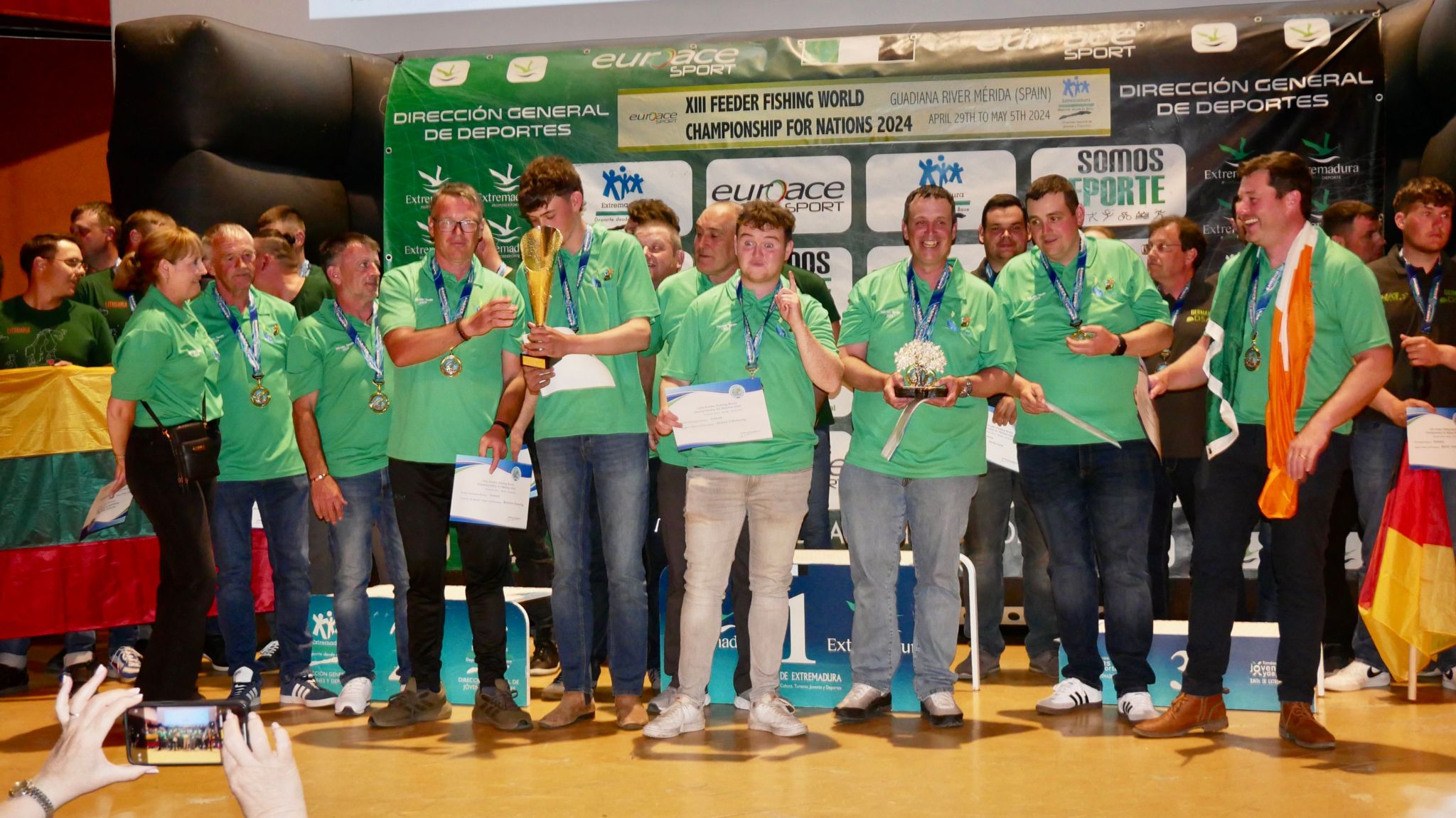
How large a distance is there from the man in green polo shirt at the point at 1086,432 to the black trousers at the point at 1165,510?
2.83 ft

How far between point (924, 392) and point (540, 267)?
1282mm

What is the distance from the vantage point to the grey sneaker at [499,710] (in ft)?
14.4

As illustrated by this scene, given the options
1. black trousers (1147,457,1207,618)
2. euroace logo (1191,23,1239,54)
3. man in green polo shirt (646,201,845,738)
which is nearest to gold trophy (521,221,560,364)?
man in green polo shirt (646,201,845,738)

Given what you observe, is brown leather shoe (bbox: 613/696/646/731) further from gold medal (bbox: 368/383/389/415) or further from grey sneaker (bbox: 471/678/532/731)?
gold medal (bbox: 368/383/389/415)

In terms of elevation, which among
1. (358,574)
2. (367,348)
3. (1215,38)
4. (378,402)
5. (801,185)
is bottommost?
(358,574)

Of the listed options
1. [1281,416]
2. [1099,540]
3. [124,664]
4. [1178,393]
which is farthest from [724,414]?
[124,664]

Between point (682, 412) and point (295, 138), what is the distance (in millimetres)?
3244

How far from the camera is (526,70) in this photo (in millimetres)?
6648

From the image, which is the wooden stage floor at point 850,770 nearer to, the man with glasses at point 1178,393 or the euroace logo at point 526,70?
the man with glasses at point 1178,393

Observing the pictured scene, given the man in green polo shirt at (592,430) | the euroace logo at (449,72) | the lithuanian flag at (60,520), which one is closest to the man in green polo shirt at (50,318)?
the lithuanian flag at (60,520)

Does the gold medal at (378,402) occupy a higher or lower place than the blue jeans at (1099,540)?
higher

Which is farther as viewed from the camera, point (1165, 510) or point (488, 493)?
point (1165, 510)

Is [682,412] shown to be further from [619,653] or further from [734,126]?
[734,126]

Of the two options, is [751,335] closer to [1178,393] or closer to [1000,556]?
[1000,556]
